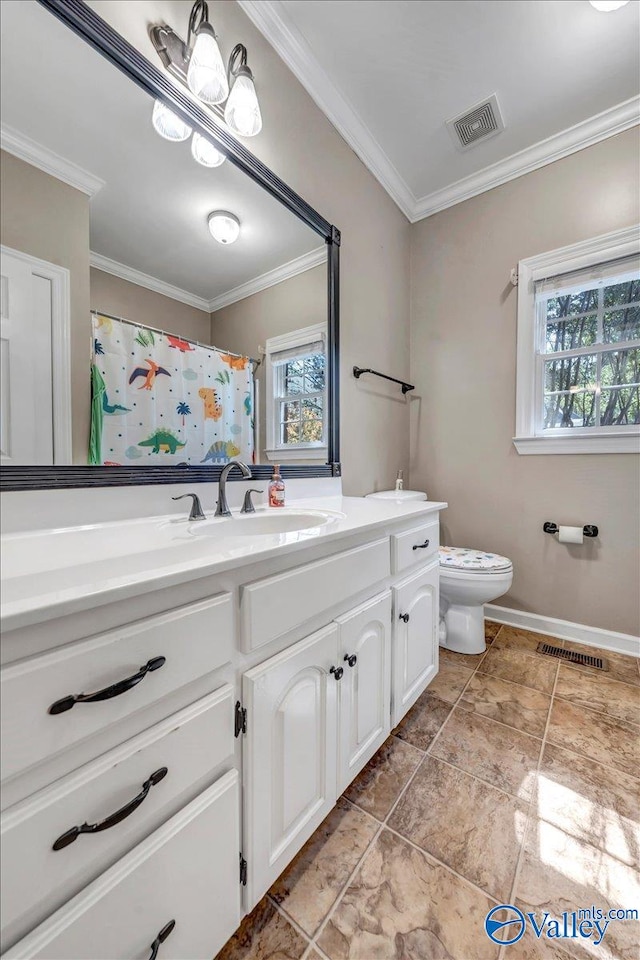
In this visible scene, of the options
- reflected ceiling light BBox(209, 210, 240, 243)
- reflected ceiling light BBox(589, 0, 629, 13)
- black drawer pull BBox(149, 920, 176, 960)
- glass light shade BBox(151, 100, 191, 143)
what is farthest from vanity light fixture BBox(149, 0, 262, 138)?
black drawer pull BBox(149, 920, 176, 960)

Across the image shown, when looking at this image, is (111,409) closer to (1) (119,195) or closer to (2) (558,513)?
(1) (119,195)

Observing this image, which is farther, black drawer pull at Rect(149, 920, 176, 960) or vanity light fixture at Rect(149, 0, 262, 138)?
vanity light fixture at Rect(149, 0, 262, 138)

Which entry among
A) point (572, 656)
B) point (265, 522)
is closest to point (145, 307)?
point (265, 522)

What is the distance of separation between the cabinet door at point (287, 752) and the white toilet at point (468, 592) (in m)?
1.06

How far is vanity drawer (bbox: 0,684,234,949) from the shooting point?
418 mm

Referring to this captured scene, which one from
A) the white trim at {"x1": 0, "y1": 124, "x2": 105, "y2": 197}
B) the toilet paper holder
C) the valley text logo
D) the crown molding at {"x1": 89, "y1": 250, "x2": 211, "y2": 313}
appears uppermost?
the white trim at {"x1": 0, "y1": 124, "x2": 105, "y2": 197}

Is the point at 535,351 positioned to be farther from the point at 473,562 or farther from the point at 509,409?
the point at 473,562

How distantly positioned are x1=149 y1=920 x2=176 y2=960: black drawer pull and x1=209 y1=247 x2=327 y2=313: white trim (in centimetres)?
141

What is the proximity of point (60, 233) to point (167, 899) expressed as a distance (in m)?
1.33

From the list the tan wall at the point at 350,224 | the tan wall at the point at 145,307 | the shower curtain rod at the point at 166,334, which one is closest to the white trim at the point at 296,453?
the tan wall at the point at 350,224

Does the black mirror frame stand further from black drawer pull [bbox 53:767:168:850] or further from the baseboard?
the baseboard

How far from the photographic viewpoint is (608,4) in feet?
4.47

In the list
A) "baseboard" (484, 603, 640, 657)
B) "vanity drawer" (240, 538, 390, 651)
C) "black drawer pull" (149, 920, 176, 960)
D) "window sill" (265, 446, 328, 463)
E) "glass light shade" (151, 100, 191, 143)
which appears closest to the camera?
"black drawer pull" (149, 920, 176, 960)

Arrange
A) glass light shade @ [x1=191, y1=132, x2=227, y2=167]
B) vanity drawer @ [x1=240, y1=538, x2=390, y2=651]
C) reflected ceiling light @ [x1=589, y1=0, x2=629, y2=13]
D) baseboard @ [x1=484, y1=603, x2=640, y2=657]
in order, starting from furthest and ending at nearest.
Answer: baseboard @ [x1=484, y1=603, x2=640, y2=657] < reflected ceiling light @ [x1=589, y1=0, x2=629, y2=13] < glass light shade @ [x1=191, y1=132, x2=227, y2=167] < vanity drawer @ [x1=240, y1=538, x2=390, y2=651]
